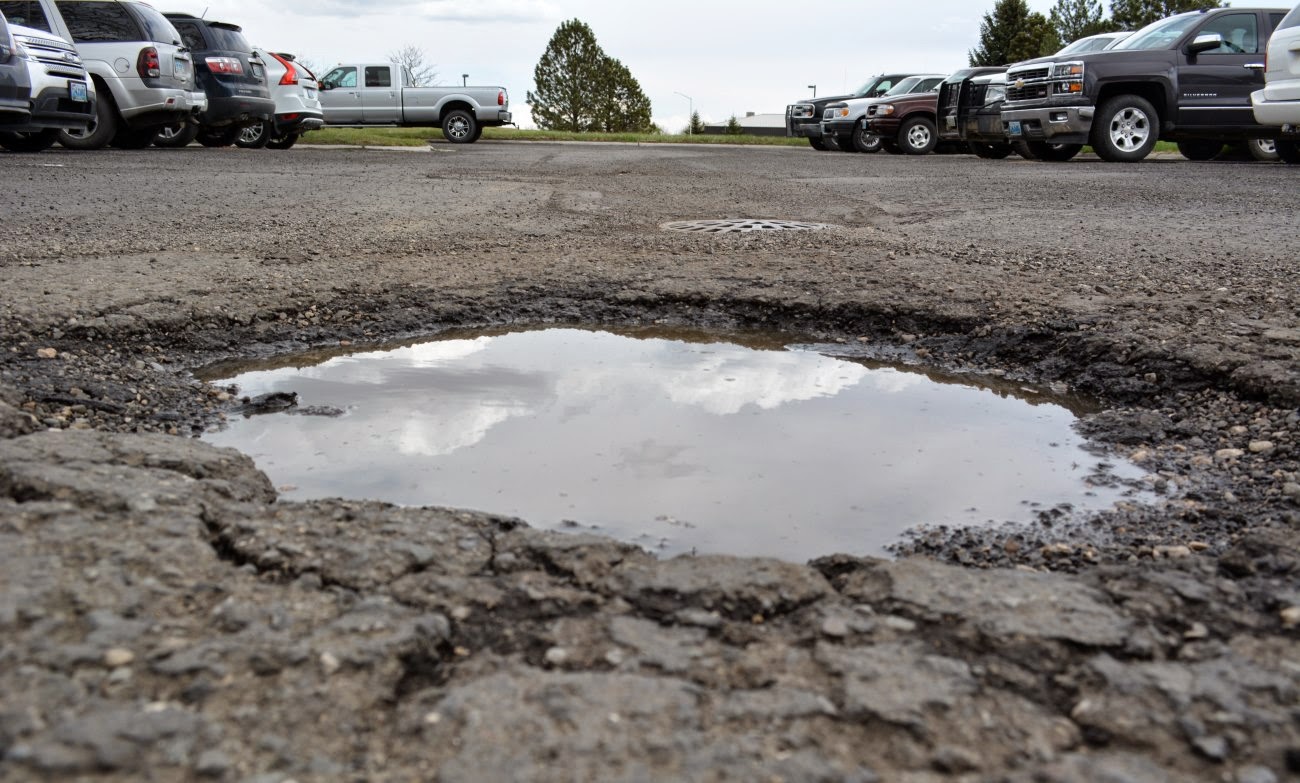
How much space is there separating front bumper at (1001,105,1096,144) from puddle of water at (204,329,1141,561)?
1122cm

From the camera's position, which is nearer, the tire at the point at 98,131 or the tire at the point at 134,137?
the tire at the point at 98,131

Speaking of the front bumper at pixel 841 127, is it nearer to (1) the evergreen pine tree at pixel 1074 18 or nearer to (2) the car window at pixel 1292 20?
(2) the car window at pixel 1292 20

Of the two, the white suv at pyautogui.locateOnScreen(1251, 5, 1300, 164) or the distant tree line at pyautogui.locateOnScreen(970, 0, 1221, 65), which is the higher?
the distant tree line at pyautogui.locateOnScreen(970, 0, 1221, 65)

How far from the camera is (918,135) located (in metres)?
21.1

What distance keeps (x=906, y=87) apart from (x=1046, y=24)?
1059 inches

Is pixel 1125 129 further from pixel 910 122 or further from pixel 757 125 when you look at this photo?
pixel 757 125

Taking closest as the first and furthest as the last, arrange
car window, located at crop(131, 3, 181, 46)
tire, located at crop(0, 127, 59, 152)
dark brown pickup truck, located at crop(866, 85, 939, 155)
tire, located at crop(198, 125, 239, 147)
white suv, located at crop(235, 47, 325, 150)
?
tire, located at crop(0, 127, 59, 152)
car window, located at crop(131, 3, 181, 46)
tire, located at crop(198, 125, 239, 147)
white suv, located at crop(235, 47, 325, 150)
dark brown pickup truck, located at crop(866, 85, 939, 155)

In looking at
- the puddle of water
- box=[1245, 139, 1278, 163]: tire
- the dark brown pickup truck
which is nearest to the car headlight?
box=[1245, 139, 1278, 163]: tire

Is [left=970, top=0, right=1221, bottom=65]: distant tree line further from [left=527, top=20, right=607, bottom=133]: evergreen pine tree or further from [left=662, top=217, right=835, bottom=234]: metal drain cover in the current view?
[left=662, top=217, right=835, bottom=234]: metal drain cover

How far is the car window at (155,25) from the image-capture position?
1422 centimetres

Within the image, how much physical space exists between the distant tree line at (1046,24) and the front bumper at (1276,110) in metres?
33.6

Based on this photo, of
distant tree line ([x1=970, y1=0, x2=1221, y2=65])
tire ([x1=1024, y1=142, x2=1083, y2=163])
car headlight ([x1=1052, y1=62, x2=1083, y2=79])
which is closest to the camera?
car headlight ([x1=1052, y1=62, x2=1083, y2=79])

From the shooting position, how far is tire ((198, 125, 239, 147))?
650 inches

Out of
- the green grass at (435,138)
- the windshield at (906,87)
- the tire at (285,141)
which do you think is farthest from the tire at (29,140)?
the windshield at (906,87)
